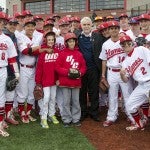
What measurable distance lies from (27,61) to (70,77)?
2.96 ft

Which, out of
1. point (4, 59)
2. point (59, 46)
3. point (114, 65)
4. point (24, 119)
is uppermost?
point (59, 46)

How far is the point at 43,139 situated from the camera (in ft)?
20.2

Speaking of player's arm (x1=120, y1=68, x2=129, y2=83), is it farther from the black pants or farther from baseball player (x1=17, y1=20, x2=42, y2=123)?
baseball player (x1=17, y1=20, x2=42, y2=123)

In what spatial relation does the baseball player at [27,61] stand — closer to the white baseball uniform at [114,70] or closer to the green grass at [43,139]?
the green grass at [43,139]

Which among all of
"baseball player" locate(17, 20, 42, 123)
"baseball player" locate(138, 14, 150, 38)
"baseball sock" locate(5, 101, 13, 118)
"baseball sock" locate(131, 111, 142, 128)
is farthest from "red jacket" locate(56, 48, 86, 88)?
"baseball player" locate(138, 14, 150, 38)

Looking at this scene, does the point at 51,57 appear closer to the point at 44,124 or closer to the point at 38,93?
the point at 38,93

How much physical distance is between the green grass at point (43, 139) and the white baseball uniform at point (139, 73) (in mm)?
1070

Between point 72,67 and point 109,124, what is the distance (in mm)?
1285

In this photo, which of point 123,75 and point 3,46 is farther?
point 123,75

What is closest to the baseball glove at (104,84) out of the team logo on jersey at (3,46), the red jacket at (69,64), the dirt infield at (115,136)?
the red jacket at (69,64)

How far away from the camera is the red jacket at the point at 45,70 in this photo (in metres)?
6.89

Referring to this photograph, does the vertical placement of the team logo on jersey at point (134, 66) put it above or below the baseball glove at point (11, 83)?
above

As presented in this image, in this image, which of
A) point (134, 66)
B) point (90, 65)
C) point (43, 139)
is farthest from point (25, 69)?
point (134, 66)

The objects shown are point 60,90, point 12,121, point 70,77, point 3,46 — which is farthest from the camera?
point 60,90
